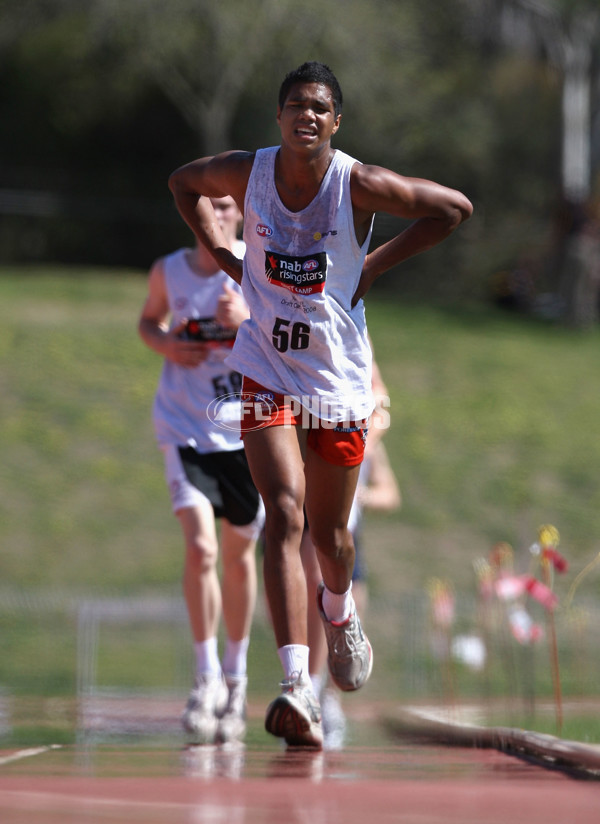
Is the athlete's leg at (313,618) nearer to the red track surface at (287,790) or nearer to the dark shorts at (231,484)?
the dark shorts at (231,484)

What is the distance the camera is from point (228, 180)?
168 inches

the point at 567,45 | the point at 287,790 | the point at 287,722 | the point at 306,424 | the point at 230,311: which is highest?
the point at 567,45

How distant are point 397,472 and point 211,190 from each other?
41.8 feet

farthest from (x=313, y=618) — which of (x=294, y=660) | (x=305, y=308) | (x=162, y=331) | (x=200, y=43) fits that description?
(x=200, y=43)

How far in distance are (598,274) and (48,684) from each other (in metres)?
19.3

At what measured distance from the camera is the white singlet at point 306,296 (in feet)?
13.2

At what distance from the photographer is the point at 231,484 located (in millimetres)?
5746

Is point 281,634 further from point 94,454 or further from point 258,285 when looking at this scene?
point 94,454

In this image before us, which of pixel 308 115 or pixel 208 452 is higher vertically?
pixel 308 115

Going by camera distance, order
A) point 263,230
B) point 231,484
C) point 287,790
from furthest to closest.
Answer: point 231,484
point 263,230
point 287,790

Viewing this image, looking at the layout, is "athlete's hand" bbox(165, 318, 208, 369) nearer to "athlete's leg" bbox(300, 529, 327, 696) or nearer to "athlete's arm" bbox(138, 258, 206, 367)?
"athlete's arm" bbox(138, 258, 206, 367)

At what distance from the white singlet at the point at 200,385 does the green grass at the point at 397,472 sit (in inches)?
151

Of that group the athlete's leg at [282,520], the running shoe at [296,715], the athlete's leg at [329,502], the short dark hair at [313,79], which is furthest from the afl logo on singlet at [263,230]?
the running shoe at [296,715]

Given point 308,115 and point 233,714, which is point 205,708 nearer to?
point 233,714
